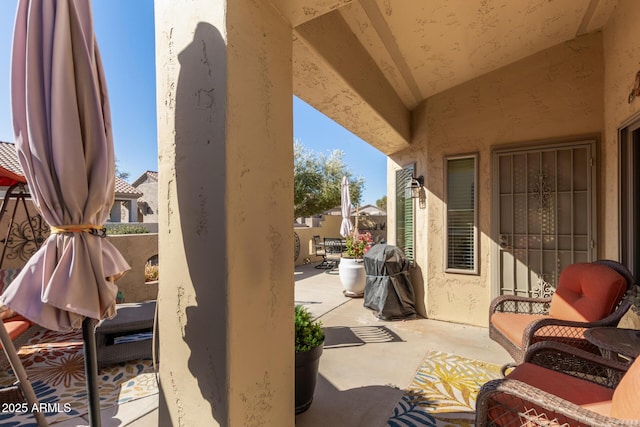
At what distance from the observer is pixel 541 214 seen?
3570mm

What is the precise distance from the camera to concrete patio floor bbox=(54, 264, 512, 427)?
2127 millimetres

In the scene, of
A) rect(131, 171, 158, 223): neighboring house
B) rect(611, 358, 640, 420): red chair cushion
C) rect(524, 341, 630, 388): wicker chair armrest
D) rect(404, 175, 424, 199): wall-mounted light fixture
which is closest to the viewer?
rect(611, 358, 640, 420): red chair cushion

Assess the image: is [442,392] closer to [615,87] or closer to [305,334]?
[305,334]

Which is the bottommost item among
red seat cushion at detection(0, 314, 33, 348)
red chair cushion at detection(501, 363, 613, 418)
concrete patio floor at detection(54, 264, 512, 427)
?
concrete patio floor at detection(54, 264, 512, 427)

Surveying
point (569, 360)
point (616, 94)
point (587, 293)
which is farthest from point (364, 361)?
point (616, 94)

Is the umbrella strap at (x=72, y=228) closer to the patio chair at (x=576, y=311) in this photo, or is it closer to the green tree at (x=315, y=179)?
the patio chair at (x=576, y=311)

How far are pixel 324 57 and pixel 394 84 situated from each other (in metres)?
1.78

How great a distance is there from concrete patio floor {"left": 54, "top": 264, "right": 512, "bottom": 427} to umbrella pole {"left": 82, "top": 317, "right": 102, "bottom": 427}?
997mm

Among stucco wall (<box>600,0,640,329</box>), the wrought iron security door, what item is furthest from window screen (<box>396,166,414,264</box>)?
stucco wall (<box>600,0,640,329</box>)

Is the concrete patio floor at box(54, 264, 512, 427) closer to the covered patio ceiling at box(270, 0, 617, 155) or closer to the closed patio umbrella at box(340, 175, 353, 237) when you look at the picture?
the covered patio ceiling at box(270, 0, 617, 155)

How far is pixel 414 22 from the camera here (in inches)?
103

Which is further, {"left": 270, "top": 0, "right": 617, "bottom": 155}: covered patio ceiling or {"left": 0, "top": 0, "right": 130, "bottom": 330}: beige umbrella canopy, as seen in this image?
{"left": 270, "top": 0, "right": 617, "bottom": 155}: covered patio ceiling

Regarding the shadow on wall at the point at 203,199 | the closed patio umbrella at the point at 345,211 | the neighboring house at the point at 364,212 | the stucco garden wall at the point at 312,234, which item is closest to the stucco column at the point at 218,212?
the shadow on wall at the point at 203,199

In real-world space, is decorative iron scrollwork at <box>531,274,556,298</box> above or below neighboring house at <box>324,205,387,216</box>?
below
